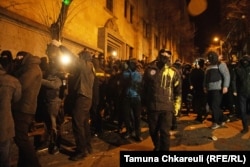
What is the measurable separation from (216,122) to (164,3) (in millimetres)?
23170

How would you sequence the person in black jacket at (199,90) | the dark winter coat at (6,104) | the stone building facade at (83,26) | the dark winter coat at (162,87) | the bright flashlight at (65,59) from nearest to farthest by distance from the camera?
the dark winter coat at (6,104) < the dark winter coat at (162,87) < the bright flashlight at (65,59) < the stone building facade at (83,26) < the person in black jacket at (199,90)

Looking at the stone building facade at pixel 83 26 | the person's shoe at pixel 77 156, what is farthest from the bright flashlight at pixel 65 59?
the stone building facade at pixel 83 26

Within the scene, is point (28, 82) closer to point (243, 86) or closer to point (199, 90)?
point (243, 86)

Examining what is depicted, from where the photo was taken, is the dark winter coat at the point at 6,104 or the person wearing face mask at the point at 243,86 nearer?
the dark winter coat at the point at 6,104

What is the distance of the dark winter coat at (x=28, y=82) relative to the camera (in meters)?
5.68

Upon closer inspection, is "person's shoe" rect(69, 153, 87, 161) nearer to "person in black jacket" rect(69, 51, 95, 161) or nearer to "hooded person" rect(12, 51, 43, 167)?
"person in black jacket" rect(69, 51, 95, 161)

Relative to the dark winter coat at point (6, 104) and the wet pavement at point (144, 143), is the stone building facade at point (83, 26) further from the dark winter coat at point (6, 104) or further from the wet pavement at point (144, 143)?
the dark winter coat at point (6, 104)

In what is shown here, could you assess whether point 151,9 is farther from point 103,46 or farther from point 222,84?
point 222,84

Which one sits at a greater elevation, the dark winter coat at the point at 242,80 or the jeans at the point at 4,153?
the dark winter coat at the point at 242,80

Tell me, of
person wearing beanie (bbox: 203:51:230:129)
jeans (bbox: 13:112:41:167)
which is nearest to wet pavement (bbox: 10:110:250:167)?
person wearing beanie (bbox: 203:51:230:129)

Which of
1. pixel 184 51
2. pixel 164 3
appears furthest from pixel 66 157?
pixel 184 51

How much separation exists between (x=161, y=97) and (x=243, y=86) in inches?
152

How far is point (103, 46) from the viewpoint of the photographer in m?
16.6

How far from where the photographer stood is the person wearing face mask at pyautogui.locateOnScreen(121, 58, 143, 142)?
29.4 feet
